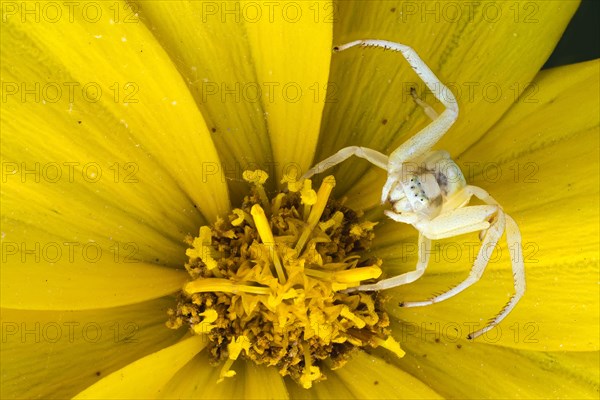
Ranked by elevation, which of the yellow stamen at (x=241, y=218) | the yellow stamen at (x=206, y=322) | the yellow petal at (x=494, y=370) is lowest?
the yellow petal at (x=494, y=370)

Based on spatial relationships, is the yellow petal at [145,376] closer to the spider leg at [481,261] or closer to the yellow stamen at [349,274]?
the yellow stamen at [349,274]

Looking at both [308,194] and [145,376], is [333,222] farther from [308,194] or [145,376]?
[145,376]

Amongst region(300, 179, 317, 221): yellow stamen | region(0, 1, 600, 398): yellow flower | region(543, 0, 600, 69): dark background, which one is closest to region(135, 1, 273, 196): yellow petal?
region(0, 1, 600, 398): yellow flower

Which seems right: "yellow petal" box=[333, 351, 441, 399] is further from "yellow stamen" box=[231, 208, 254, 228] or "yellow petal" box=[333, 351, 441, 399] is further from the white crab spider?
"yellow stamen" box=[231, 208, 254, 228]

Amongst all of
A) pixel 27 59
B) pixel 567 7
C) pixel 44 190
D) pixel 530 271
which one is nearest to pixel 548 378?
pixel 530 271

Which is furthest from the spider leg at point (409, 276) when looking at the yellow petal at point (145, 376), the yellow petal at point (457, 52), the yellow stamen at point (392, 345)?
the yellow petal at point (145, 376)

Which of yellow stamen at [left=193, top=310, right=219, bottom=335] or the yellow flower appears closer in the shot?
the yellow flower
